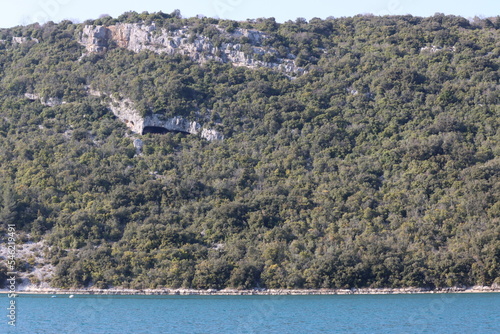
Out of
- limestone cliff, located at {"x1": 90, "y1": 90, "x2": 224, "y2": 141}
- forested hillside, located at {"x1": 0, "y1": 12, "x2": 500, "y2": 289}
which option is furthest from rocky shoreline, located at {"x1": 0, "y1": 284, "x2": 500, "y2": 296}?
limestone cliff, located at {"x1": 90, "y1": 90, "x2": 224, "y2": 141}

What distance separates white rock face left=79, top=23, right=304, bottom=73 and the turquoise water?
5353cm

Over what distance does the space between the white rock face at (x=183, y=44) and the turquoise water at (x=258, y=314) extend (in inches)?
2107

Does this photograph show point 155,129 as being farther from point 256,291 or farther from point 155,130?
point 256,291

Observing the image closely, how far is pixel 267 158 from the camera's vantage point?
87.6 meters

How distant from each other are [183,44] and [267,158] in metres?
32.4

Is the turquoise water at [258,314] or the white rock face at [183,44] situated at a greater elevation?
the white rock face at [183,44]

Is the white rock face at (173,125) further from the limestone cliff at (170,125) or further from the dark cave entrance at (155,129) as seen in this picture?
the dark cave entrance at (155,129)

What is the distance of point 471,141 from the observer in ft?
273

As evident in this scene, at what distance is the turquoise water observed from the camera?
146 ft

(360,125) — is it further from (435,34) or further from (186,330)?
(186,330)

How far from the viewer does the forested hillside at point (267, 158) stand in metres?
67.2

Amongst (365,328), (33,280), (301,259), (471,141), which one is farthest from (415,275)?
(33,280)

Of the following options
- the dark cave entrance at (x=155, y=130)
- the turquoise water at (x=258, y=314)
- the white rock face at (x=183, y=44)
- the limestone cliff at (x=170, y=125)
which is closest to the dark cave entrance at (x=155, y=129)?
the dark cave entrance at (x=155, y=130)

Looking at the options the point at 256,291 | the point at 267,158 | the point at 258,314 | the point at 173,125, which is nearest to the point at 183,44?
the point at 173,125
